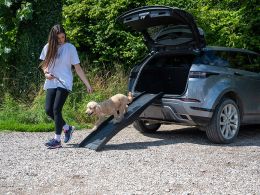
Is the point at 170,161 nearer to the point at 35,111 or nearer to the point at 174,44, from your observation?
the point at 174,44

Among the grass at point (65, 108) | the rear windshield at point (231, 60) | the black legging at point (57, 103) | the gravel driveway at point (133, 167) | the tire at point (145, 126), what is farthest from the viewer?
the grass at point (65, 108)

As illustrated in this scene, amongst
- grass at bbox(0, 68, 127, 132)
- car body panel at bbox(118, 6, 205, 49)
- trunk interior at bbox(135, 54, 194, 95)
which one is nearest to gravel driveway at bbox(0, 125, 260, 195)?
trunk interior at bbox(135, 54, 194, 95)

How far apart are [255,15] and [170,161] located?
6.49 meters

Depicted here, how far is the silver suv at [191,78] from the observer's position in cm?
877

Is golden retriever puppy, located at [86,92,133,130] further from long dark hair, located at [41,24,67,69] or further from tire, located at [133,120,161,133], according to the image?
tire, located at [133,120,161,133]

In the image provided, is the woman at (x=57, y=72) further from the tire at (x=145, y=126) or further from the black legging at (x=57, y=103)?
the tire at (x=145, y=126)

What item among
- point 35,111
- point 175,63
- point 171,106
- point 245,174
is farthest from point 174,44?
point 35,111

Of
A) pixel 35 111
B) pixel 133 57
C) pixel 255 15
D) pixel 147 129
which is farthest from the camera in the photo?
pixel 133 57

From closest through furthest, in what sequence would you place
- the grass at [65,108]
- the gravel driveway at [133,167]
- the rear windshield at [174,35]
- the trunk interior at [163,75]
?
the gravel driveway at [133,167]
the rear windshield at [174,35]
the trunk interior at [163,75]
the grass at [65,108]

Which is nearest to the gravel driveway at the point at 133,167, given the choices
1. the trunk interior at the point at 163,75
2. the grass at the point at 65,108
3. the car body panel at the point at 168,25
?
the trunk interior at the point at 163,75

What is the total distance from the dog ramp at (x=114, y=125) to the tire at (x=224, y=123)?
1.10 metres

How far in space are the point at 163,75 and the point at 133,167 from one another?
10.3 ft

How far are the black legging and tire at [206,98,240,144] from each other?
2657 millimetres

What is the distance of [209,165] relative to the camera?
7320mm
